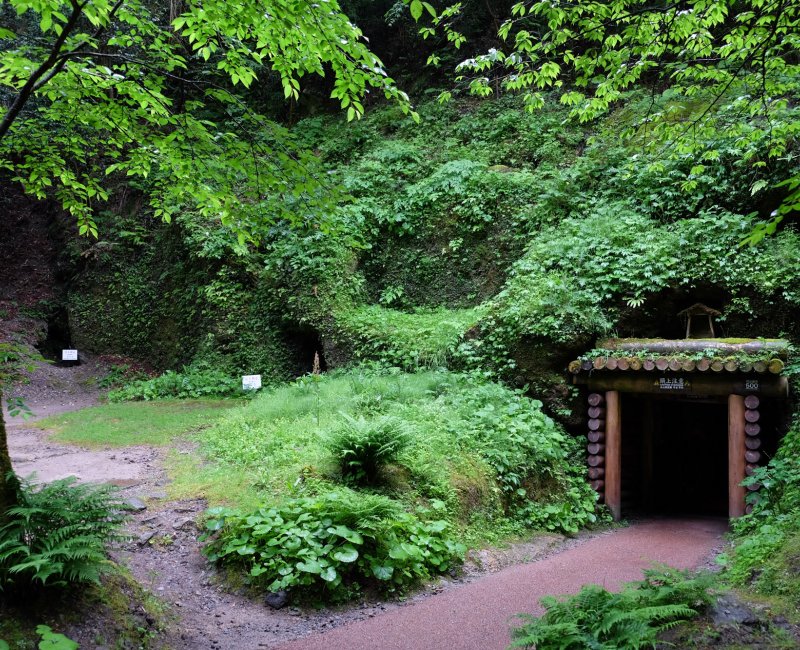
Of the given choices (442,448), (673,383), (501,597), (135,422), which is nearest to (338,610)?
(501,597)

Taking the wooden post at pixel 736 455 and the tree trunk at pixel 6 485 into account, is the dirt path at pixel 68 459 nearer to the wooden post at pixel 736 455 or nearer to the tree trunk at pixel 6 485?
the tree trunk at pixel 6 485

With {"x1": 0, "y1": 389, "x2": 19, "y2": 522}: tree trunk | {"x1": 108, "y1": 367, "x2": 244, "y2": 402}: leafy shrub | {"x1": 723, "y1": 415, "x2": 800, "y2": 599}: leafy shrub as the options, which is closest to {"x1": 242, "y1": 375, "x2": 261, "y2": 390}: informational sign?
{"x1": 108, "y1": 367, "x2": 244, "y2": 402}: leafy shrub

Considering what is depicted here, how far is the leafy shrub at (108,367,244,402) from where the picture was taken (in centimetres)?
1498

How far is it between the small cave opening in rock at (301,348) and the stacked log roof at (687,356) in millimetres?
8152

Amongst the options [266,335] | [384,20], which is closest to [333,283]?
[266,335]

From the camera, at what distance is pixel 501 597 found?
5.57 metres

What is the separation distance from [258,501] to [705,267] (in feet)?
30.2

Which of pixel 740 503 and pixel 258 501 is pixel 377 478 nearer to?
pixel 258 501

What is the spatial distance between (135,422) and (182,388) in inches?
142

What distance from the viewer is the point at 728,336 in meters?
10.6

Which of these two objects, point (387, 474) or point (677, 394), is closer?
point (387, 474)

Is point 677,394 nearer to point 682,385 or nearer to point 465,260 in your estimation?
point 682,385

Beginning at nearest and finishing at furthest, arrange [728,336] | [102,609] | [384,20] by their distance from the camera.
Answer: [102,609], [728,336], [384,20]

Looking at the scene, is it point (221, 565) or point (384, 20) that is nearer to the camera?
point (221, 565)
